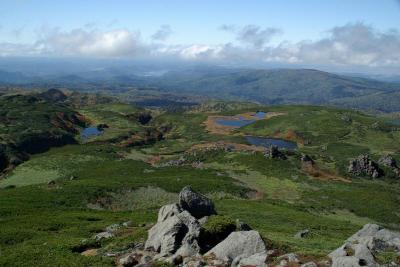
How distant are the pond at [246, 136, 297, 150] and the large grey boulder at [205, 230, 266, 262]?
467ft

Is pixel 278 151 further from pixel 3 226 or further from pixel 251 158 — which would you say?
pixel 3 226

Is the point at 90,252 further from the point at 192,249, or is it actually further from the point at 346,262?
the point at 346,262

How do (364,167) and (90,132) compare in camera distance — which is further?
(90,132)

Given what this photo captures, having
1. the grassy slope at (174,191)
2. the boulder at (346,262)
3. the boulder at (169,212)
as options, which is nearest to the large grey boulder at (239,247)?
the grassy slope at (174,191)

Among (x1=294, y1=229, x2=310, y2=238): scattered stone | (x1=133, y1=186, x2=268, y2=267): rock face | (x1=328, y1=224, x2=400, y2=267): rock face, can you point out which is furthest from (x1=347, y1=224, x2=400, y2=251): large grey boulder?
(x1=133, y1=186, x2=268, y2=267): rock face

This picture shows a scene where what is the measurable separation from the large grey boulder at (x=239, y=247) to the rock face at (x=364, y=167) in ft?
286

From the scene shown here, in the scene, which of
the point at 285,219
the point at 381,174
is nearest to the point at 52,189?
the point at 285,219

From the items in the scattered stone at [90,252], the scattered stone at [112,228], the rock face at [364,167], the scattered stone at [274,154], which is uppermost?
the scattered stone at [90,252]

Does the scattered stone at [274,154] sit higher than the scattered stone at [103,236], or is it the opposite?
the scattered stone at [103,236]

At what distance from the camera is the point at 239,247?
28.9 meters

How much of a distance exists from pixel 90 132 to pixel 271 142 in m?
76.8

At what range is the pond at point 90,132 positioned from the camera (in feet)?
574

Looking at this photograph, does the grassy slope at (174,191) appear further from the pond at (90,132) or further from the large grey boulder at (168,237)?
the pond at (90,132)

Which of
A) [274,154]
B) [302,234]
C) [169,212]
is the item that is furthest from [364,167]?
[169,212]
